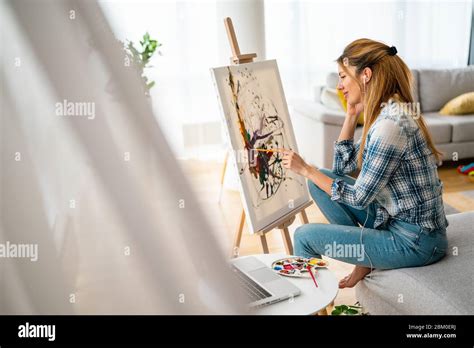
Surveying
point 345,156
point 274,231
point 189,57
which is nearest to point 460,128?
point 274,231

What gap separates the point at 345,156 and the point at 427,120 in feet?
7.49

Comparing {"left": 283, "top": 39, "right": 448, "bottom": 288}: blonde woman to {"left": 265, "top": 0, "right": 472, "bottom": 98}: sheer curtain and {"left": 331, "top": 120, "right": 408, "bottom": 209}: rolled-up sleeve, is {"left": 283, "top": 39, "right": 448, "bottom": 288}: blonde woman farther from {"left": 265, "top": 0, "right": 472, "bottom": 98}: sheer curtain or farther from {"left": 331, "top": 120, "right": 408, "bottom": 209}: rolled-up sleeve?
{"left": 265, "top": 0, "right": 472, "bottom": 98}: sheer curtain

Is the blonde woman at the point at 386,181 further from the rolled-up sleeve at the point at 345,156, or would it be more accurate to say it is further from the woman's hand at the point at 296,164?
the rolled-up sleeve at the point at 345,156

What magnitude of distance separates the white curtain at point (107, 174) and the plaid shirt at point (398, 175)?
1137 mm

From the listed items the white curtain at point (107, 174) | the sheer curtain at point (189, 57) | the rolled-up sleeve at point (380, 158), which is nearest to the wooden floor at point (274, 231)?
the sheer curtain at point (189, 57)

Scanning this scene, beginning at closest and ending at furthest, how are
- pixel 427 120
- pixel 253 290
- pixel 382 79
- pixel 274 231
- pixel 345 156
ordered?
pixel 253 290 < pixel 382 79 < pixel 345 156 < pixel 274 231 < pixel 427 120

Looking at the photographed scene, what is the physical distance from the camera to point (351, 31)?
507cm

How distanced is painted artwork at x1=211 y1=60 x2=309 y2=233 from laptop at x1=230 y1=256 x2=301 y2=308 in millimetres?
301

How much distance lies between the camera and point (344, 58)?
78.2 inches

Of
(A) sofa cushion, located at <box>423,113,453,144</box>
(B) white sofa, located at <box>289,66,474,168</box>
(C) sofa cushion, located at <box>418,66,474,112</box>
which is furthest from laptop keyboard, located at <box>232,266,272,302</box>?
(C) sofa cushion, located at <box>418,66,474,112</box>

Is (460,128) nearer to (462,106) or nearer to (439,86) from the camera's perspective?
(462,106)
